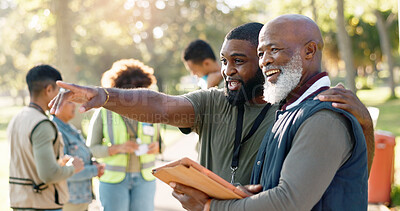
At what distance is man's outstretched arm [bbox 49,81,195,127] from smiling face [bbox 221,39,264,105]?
0.32m

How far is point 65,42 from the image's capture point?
1086 cm

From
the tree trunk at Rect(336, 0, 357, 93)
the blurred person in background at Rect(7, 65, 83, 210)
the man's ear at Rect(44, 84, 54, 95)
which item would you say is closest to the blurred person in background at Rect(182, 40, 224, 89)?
the man's ear at Rect(44, 84, 54, 95)

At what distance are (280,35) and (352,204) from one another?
2.85ft

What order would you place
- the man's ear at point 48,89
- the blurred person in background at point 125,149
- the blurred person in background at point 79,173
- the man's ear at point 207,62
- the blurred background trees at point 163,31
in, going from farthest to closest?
1. the blurred background trees at point 163,31
2. the man's ear at point 207,62
3. the blurred person in background at point 125,149
4. the blurred person in background at point 79,173
5. the man's ear at point 48,89

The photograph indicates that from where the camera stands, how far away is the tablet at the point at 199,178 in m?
1.84

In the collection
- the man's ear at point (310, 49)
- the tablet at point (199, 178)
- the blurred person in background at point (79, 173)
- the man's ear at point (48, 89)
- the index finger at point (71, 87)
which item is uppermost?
the man's ear at point (310, 49)

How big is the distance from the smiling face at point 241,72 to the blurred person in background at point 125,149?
204 centimetres

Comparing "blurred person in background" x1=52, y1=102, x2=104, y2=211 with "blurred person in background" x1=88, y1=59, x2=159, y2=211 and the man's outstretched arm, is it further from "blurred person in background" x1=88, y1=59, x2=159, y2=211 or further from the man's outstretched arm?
the man's outstretched arm

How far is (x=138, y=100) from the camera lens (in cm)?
261

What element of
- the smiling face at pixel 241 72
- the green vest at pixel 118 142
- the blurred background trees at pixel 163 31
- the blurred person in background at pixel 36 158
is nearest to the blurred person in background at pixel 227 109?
the smiling face at pixel 241 72

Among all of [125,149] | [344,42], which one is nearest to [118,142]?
[125,149]

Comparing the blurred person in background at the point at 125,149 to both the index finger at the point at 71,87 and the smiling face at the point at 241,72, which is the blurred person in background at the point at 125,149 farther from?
the index finger at the point at 71,87

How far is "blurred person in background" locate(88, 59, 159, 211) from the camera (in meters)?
4.36

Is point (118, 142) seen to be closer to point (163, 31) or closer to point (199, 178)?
point (199, 178)
